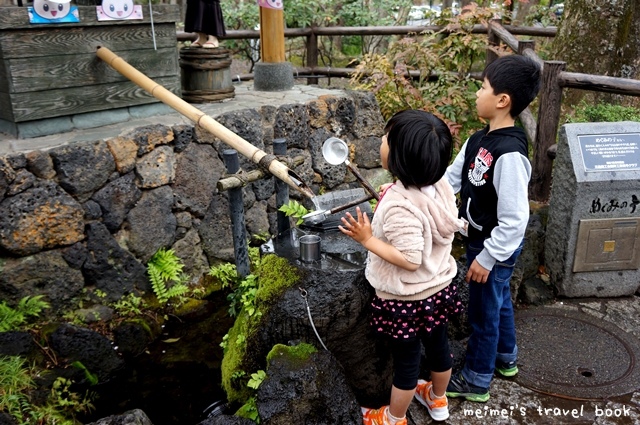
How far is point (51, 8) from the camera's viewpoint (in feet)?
13.0

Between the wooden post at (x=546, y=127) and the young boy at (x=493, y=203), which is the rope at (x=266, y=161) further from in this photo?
the wooden post at (x=546, y=127)

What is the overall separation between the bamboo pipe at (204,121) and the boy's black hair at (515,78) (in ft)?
4.23

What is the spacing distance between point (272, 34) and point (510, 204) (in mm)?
3904

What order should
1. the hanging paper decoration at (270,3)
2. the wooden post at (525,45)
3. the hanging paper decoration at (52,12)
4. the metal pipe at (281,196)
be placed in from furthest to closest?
1. the hanging paper decoration at (270,3)
2. the wooden post at (525,45)
3. the hanging paper decoration at (52,12)
4. the metal pipe at (281,196)

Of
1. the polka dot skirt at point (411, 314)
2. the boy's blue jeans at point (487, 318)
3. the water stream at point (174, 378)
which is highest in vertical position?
the polka dot skirt at point (411, 314)

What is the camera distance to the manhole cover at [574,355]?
319cm

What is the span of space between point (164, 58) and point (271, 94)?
130cm

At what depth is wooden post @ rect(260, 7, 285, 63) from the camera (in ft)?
18.5

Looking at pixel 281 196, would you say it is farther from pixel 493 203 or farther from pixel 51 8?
pixel 51 8

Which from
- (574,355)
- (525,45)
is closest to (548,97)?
(525,45)

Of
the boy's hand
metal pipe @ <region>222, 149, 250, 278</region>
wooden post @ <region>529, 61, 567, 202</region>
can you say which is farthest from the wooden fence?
metal pipe @ <region>222, 149, 250, 278</region>

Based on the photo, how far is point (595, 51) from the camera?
6559 millimetres

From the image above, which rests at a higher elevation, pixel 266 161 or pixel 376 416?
pixel 266 161

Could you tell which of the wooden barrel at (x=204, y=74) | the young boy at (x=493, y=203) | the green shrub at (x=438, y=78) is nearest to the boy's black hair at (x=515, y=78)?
the young boy at (x=493, y=203)
